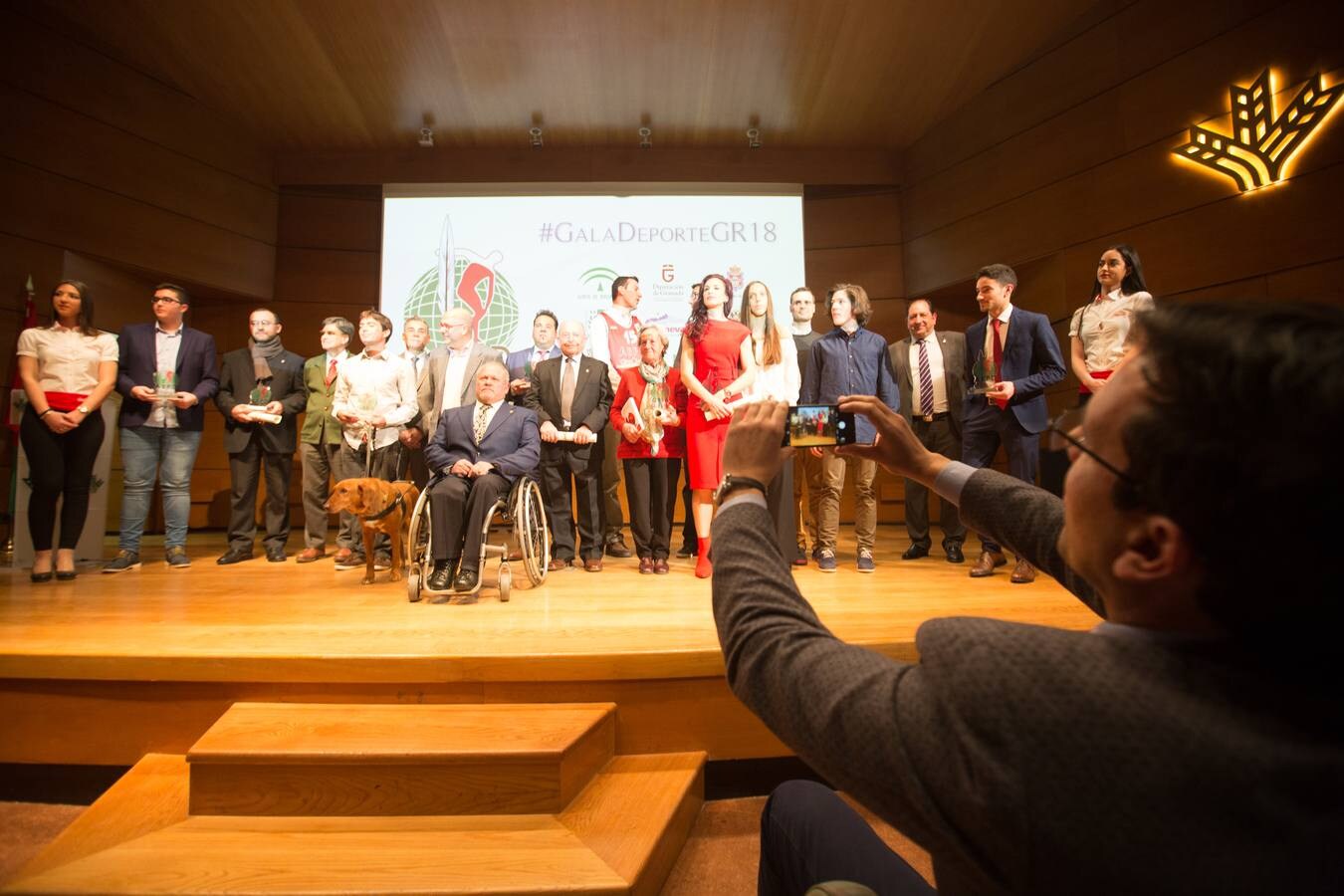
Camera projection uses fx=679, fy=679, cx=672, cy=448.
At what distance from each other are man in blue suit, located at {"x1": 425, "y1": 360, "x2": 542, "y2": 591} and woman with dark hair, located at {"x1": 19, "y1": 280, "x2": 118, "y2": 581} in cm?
172

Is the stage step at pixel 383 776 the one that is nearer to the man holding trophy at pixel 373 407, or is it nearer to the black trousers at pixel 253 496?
the man holding trophy at pixel 373 407

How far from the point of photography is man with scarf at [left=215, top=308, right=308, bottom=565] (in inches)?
158

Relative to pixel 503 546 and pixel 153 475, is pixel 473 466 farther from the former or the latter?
pixel 153 475

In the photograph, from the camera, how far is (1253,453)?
45 centimetres

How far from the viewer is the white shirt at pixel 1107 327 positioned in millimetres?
3090

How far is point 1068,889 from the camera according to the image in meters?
0.47

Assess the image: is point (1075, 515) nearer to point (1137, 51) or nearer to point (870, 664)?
point (870, 664)

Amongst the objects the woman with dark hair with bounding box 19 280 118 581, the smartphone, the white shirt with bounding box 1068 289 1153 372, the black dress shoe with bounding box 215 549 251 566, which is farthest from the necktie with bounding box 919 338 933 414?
the woman with dark hair with bounding box 19 280 118 581

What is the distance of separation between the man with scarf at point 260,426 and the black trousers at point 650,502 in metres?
2.16

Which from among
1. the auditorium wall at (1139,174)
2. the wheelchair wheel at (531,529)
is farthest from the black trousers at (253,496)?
the auditorium wall at (1139,174)

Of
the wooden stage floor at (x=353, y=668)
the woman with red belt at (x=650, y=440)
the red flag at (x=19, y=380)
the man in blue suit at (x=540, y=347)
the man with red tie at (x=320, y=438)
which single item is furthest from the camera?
the man in blue suit at (x=540, y=347)

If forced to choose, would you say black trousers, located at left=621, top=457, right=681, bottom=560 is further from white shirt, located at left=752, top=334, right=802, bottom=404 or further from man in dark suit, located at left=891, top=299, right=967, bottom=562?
man in dark suit, located at left=891, top=299, right=967, bottom=562

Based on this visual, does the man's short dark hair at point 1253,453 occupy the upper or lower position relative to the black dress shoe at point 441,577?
upper

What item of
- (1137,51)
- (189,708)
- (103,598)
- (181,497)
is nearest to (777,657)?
(189,708)
